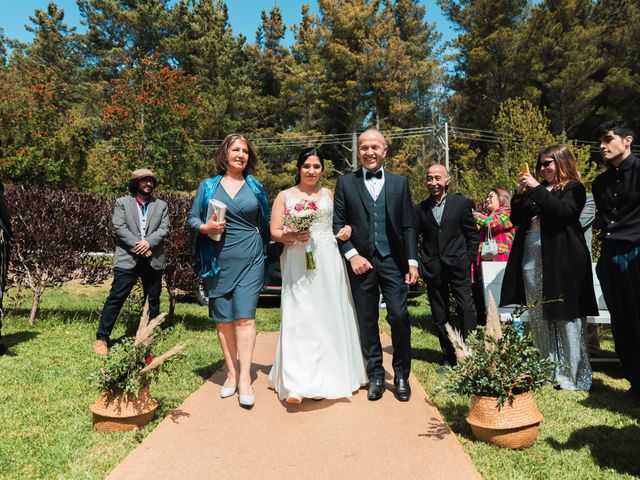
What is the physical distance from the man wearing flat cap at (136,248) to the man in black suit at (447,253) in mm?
3327

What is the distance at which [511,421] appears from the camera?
3.22 meters

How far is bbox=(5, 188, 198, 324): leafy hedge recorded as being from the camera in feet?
23.4

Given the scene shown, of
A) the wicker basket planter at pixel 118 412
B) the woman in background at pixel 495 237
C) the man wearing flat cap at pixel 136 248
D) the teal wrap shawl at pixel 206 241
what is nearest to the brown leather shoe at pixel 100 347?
the man wearing flat cap at pixel 136 248

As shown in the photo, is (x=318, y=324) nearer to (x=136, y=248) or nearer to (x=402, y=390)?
(x=402, y=390)

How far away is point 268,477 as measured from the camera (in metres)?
2.93

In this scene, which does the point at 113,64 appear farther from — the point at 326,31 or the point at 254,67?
the point at 326,31

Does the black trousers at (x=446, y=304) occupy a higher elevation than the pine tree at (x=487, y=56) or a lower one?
lower

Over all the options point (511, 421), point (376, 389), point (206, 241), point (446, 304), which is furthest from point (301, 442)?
point (446, 304)

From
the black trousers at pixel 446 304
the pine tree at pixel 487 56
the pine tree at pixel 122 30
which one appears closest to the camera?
the black trousers at pixel 446 304

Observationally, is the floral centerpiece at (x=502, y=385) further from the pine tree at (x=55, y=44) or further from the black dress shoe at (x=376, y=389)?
the pine tree at (x=55, y=44)

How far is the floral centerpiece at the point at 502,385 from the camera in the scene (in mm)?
3238

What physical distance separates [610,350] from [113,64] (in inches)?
1603

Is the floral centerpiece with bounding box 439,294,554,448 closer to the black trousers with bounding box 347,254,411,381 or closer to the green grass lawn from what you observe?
the green grass lawn

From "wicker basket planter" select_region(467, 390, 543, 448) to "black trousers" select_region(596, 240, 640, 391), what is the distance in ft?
4.73
